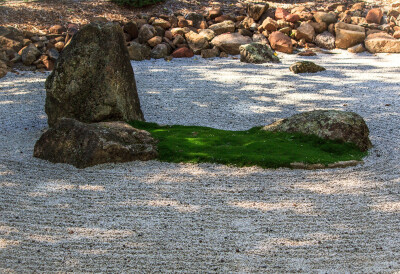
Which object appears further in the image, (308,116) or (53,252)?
(308,116)

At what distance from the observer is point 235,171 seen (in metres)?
7.63

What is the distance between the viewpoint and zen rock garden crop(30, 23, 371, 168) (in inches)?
318

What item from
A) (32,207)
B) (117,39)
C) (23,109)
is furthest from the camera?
(23,109)

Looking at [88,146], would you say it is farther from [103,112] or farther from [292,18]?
[292,18]

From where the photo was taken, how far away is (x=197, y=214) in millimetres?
6219

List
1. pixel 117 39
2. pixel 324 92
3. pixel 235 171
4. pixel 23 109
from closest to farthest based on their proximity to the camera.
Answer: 1. pixel 235 171
2. pixel 117 39
3. pixel 23 109
4. pixel 324 92

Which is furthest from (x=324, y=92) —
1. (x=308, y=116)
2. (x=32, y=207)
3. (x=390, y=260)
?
(x=32, y=207)

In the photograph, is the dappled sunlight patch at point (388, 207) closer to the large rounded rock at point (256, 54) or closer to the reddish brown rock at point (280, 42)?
the large rounded rock at point (256, 54)

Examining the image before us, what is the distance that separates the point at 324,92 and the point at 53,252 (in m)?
9.16

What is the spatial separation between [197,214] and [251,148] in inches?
98.5

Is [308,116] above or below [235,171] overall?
above

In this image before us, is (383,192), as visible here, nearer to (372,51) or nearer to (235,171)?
(235,171)

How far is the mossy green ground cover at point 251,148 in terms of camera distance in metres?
7.87

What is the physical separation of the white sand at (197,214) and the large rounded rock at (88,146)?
0.20 metres
